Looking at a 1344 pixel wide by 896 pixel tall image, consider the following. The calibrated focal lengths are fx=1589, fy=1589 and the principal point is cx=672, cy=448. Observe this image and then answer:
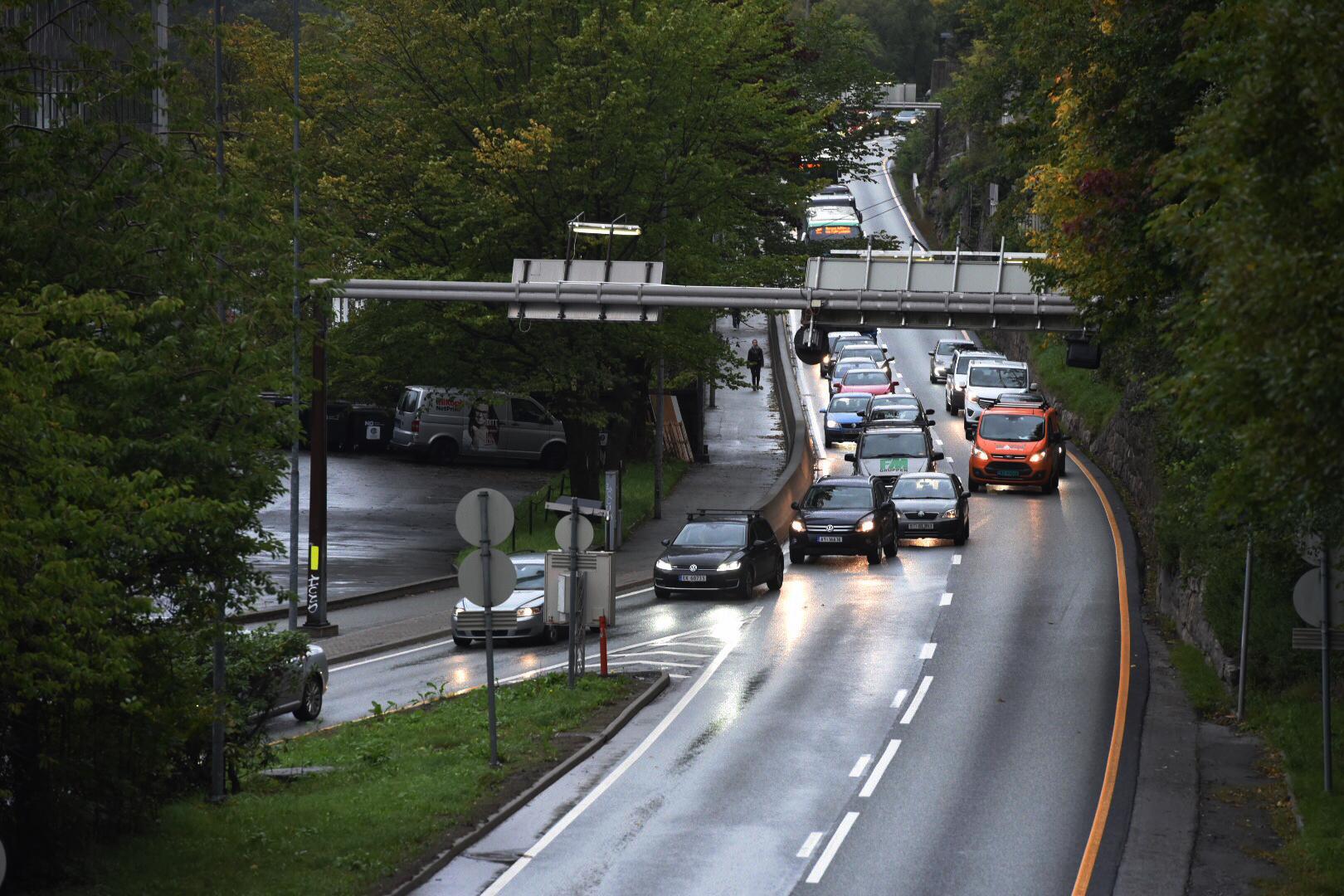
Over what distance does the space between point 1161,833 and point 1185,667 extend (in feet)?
27.7

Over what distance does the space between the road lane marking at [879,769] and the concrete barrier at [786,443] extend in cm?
1821

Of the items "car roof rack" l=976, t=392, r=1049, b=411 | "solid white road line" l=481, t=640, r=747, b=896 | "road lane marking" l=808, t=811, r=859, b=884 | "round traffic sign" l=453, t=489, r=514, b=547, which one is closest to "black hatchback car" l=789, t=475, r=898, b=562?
"solid white road line" l=481, t=640, r=747, b=896

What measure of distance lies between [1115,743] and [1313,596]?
377cm

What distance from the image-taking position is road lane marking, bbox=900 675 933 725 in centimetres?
1988

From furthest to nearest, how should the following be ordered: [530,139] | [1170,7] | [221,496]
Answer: [530,139]
[1170,7]
[221,496]

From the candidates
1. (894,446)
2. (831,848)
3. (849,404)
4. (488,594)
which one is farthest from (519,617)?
(849,404)

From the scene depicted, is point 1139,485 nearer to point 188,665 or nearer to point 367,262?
point 367,262

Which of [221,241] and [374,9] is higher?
[374,9]

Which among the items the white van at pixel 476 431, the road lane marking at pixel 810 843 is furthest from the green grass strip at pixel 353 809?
the white van at pixel 476 431

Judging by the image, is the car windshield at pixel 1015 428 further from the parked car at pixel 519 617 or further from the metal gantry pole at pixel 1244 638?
the metal gantry pole at pixel 1244 638

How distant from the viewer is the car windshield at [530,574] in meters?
26.8

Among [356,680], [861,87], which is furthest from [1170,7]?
[861,87]

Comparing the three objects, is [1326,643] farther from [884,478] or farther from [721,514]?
[884,478]

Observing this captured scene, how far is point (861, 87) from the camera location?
2601 inches
